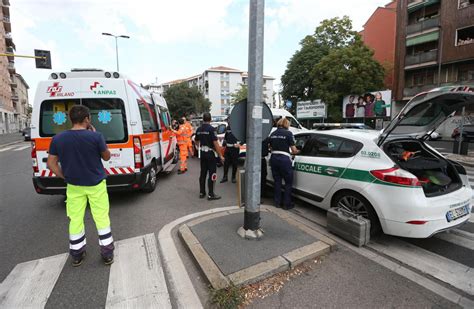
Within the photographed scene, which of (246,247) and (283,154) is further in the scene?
(283,154)

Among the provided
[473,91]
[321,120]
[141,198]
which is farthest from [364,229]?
[321,120]

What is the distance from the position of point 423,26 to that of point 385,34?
804cm

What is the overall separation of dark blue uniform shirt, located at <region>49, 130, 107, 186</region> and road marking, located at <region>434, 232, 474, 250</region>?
4731 mm

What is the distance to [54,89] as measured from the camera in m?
4.68

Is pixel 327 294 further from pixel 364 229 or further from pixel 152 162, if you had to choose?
pixel 152 162

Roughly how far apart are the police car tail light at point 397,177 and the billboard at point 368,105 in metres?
22.4

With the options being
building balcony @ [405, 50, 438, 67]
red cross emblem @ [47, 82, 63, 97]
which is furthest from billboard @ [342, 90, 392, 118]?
red cross emblem @ [47, 82, 63, 97]

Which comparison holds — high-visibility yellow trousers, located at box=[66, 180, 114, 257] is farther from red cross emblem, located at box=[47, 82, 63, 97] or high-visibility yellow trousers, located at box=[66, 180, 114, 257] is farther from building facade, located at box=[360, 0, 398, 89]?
building facade, located at box=[360, 0, 398, 89]

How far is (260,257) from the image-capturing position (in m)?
2.98

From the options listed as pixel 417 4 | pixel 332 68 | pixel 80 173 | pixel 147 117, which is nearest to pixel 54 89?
pixel 147 117

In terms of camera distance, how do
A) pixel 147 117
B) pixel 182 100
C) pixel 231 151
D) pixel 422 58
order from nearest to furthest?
pixel 147 117 < pixel 231 151 < pixel 422 58 < pixel 182 100

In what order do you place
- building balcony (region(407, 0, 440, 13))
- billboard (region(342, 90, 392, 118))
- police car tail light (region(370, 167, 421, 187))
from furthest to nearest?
building balcony (region(407, 0, 440, 13))
billboard (region(342, 90, 392, 118))
police car tail light (region(370, 167, 421, 187))

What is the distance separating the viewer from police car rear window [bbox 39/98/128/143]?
472cm

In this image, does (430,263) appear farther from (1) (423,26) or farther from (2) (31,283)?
(1) (423,26)
